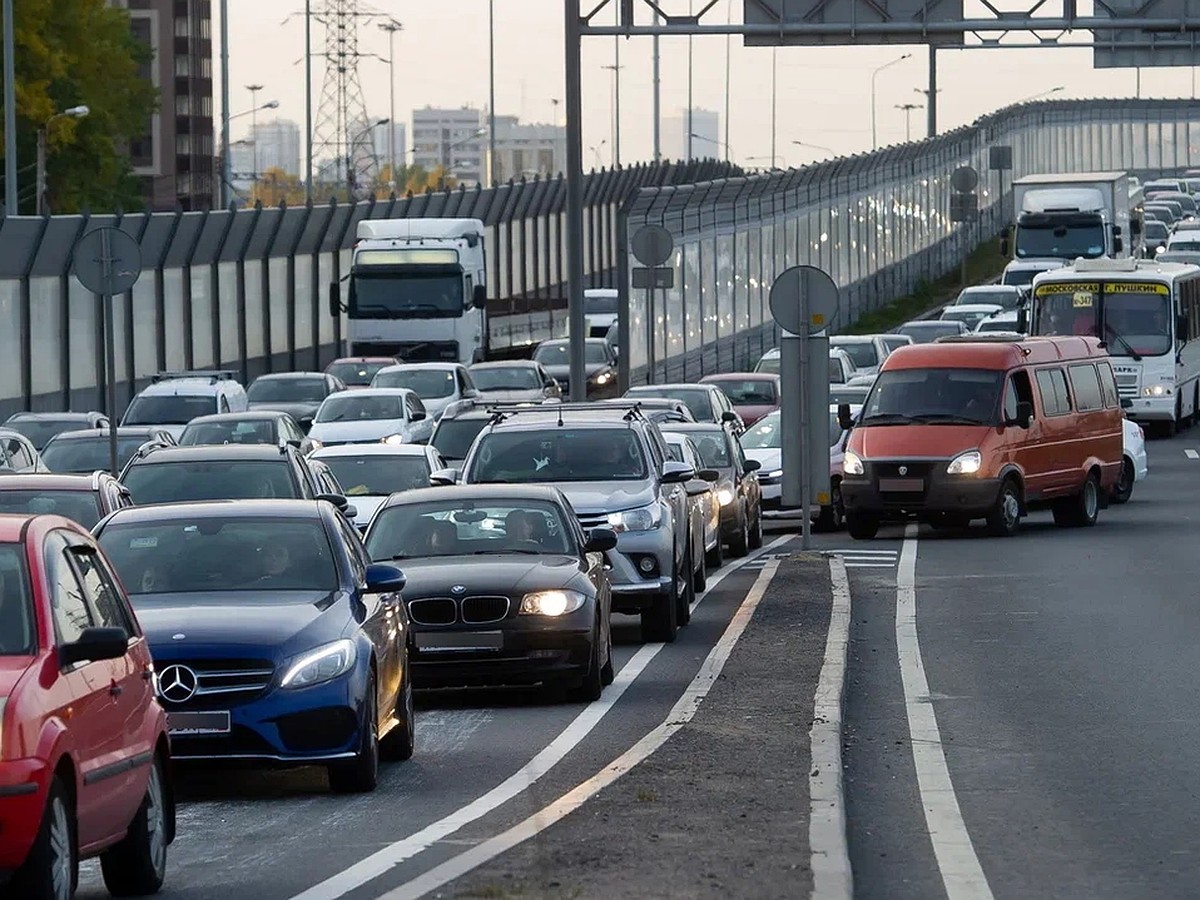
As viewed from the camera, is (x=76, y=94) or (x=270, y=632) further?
(x=76, y=94)

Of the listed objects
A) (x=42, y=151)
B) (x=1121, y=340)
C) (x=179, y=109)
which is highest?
(x=179, y=109)

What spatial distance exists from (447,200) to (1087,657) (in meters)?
52.0

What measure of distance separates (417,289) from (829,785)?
142 ft

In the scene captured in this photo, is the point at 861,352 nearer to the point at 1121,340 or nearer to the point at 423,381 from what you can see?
the point at 1121,340

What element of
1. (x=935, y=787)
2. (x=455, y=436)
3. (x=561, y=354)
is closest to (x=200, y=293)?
(x=561, y=354)

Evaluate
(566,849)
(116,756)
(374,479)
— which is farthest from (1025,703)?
(374,479)

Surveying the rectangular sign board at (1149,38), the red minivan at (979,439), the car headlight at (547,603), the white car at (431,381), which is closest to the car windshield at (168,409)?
the white car at (431,381)

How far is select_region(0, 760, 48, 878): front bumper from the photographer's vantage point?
27.2 ft

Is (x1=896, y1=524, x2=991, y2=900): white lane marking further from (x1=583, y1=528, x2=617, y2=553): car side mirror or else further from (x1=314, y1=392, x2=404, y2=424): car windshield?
(x1=314, y1=392, x2=404, y2=424): car windshield

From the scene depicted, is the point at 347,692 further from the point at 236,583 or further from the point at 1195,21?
the point at 1195,21

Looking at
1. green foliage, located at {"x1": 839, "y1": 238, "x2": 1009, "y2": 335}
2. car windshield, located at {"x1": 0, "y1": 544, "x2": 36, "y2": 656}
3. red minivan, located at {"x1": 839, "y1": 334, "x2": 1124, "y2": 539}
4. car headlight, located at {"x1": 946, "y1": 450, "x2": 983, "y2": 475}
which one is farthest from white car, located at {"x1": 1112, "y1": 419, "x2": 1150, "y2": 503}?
green foliage, located at {"x1": 839, "y1": 238, "x2": 1009, "y2": 335}

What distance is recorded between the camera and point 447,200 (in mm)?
69938

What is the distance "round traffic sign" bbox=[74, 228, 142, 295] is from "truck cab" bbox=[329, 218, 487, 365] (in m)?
28.3

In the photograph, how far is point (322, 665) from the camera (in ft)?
41.7
